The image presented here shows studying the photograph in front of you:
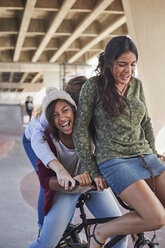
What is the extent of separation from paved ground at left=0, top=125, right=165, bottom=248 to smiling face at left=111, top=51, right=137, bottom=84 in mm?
2538

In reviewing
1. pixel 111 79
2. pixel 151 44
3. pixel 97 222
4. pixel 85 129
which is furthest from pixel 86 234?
pixel 151 44

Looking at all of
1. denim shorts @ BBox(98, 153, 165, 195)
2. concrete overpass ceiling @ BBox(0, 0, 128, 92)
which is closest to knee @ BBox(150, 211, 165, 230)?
denim shorts @ BBox(98, 153, 165, 195)

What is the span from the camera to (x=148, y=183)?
216cm

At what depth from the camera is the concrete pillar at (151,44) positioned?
8070mm

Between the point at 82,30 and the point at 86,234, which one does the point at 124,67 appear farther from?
the point at 82,30

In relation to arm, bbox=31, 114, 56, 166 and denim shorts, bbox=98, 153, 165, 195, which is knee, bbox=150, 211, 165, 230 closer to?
denim shorts, bbox=98, 153, 165, 195

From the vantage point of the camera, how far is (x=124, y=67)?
2.14 metres

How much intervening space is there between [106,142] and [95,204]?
75 cm

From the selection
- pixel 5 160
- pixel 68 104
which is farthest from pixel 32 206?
pixel 5 160

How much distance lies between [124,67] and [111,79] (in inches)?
5.2

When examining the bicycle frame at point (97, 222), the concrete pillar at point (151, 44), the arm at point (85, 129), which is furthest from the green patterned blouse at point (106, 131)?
the concrete pillar at point (151, 44)

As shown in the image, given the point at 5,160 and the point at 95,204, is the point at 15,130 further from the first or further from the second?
the point at 95,204

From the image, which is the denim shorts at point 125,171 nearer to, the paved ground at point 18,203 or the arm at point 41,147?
the arm at point 41,147

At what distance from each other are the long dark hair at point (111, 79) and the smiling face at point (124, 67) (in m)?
0.02
